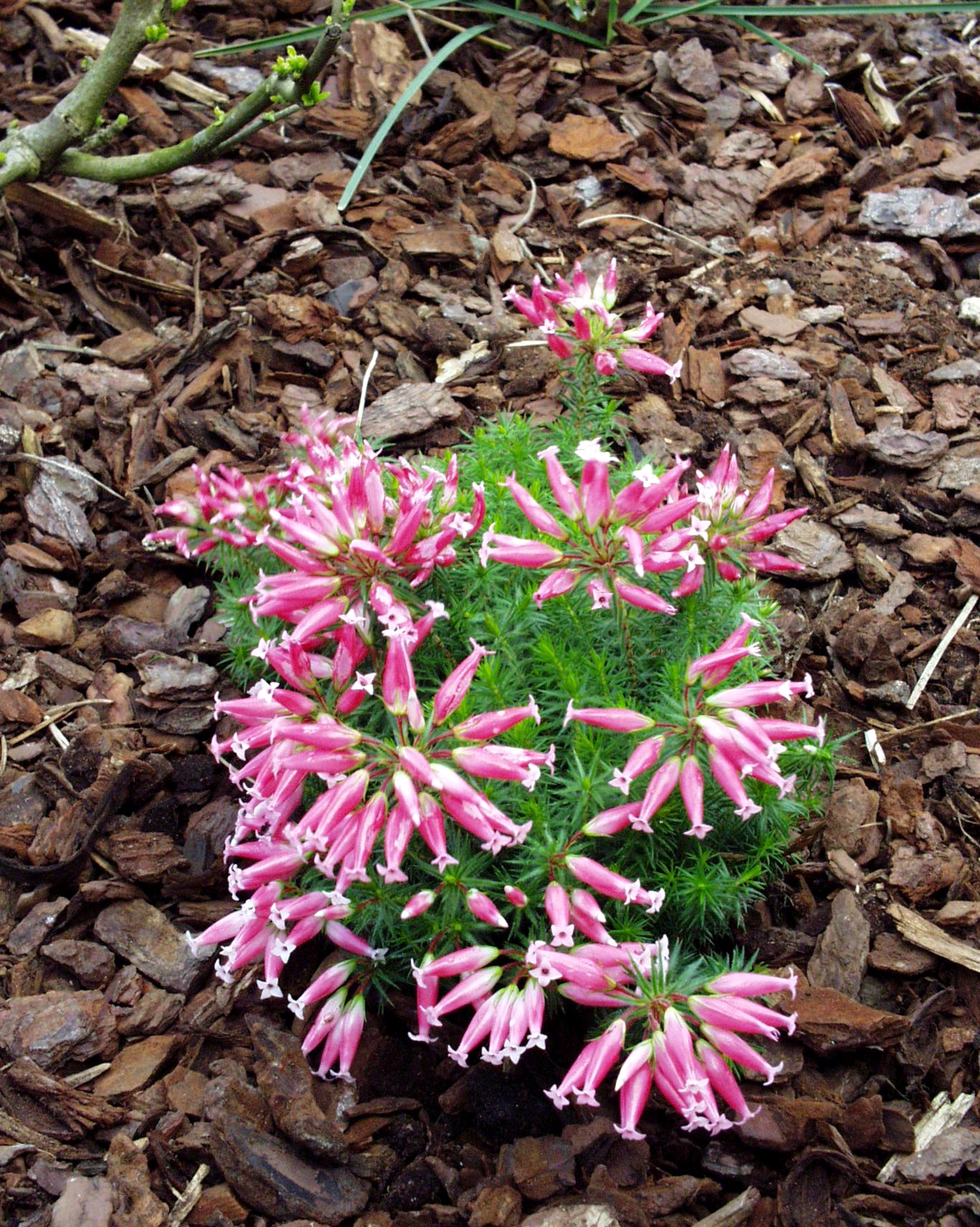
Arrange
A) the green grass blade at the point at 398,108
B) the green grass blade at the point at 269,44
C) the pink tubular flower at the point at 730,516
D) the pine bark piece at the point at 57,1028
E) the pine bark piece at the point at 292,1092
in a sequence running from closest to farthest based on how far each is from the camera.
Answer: the pine bark piece at the point at 292,1092, the pink tubular flower at the point at 730,516, the pine bark piece at the point at 57,1028, the green grass blade at the point at 398,108, the green grass blade at the point at 269,44

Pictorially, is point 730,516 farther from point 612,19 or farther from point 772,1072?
point 612,19

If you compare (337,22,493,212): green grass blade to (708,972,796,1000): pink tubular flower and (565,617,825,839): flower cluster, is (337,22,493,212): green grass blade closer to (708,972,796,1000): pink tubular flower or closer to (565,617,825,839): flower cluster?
(565,617,825,839): flower cluster

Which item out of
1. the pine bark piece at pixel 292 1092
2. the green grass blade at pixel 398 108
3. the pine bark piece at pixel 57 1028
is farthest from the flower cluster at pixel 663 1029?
the green grass blade at pixel 398 108

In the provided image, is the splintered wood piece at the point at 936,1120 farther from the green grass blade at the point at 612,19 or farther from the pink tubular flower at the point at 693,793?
the green grass blade at the point at 612,19

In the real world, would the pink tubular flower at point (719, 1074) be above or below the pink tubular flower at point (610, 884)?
below

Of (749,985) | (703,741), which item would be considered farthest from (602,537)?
(749,985)

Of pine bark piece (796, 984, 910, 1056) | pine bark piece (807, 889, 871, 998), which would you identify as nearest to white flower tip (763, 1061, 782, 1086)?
pine bark piece (796, 984, 910, 1056)

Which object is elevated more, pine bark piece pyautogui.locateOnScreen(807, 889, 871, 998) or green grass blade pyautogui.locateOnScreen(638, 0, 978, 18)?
green grass blade pyautogui.locateOnScreen(638, 0, 978, 18)
